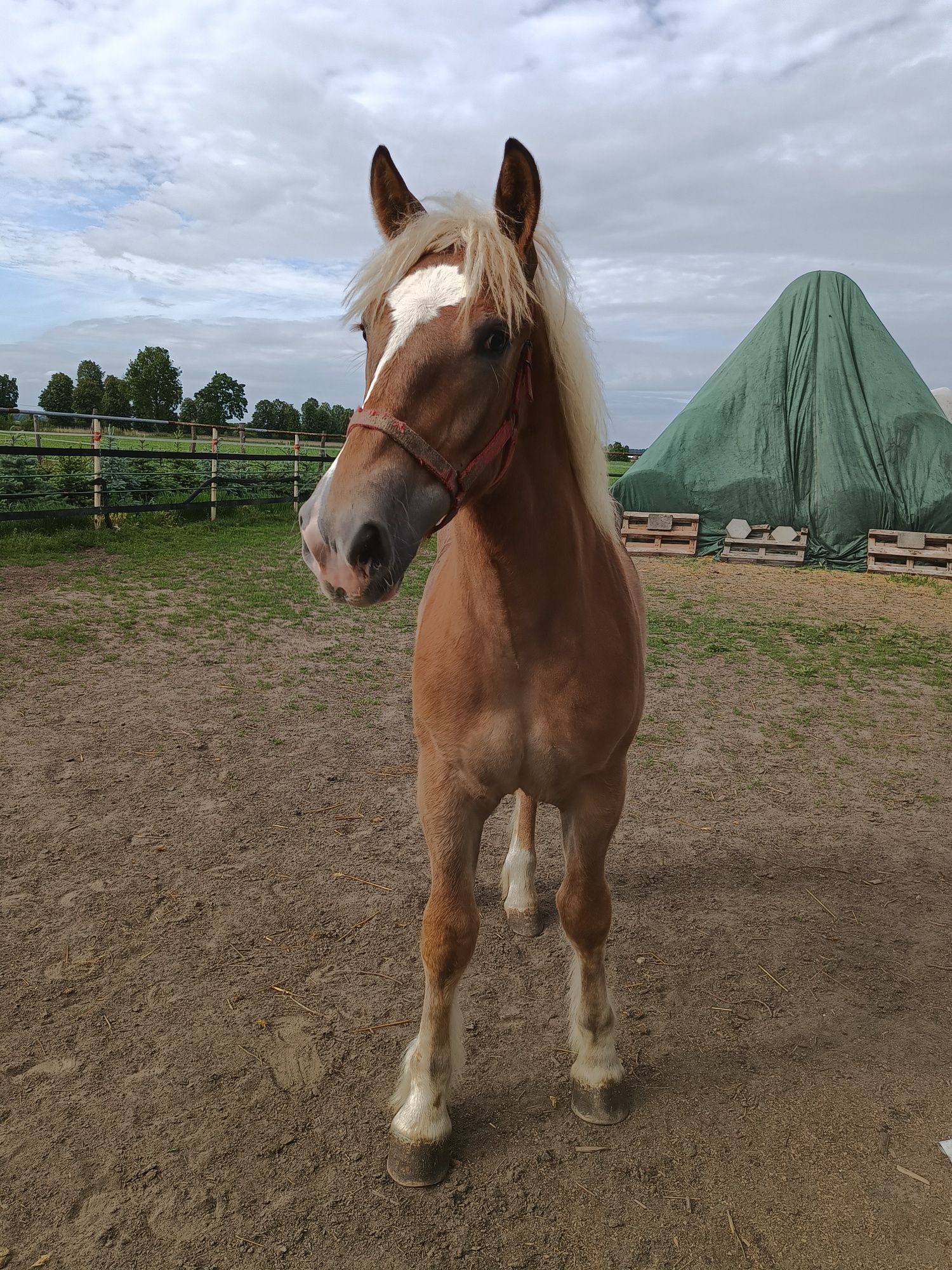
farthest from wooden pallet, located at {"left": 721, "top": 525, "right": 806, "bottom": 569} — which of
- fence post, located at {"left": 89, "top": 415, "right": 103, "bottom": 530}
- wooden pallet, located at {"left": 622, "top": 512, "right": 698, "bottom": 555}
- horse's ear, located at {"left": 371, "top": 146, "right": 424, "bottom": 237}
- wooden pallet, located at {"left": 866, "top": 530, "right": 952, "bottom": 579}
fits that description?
horse's ear, located at {"left": 371, "top": 146, "right": 424, "bottom": 237}

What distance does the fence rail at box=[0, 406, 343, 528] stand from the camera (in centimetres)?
1163

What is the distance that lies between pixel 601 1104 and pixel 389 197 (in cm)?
261

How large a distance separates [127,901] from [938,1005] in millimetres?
3192

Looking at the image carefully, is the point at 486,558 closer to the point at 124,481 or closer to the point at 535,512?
the point at 535,512

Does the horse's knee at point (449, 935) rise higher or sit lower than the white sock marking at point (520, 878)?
higher

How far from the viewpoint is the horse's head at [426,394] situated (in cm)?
148

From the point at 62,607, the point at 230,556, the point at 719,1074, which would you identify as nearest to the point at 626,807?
the point at 719,1074

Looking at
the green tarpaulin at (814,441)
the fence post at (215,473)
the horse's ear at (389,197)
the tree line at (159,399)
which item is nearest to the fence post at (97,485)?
the fence post at (215,473)

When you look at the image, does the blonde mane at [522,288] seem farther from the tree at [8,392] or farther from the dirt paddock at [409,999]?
the tree at [8,392]


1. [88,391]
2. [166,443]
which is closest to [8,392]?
[88,391]

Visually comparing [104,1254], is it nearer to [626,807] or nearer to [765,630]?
[626,807]

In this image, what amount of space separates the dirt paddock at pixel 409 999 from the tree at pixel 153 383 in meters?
56.9

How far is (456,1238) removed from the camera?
1936mm

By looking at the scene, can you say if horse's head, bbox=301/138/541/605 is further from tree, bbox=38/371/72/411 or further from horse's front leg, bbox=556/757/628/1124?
tree, bbox=38/371/72/411
